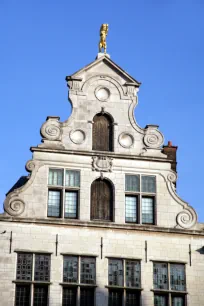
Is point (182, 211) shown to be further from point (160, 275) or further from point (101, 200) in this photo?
point (101, 200)

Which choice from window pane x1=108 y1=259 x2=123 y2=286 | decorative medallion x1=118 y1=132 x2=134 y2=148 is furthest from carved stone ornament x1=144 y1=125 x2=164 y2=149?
window pane x1=108 y1=259 x2=123 y2=286

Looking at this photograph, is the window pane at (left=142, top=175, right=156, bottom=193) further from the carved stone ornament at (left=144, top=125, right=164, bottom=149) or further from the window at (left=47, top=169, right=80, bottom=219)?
the window at (left=47, top=169, right=80, bottom=219)

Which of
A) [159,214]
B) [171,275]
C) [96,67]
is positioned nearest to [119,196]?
[159,214]

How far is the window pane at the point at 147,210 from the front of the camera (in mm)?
26516

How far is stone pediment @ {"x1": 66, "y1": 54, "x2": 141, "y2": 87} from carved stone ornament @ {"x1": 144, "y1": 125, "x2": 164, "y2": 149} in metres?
1.72

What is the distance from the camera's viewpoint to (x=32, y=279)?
24859mm

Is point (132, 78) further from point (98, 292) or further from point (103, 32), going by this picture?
point (98, 292)

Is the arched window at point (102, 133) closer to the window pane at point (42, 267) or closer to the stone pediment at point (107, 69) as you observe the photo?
the stone pediment at point (107, 69)

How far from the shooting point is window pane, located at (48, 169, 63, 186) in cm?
2636

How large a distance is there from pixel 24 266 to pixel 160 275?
173 inches

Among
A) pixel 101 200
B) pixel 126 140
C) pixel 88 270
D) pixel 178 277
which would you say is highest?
pixel 126 140

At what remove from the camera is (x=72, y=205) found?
2622 cm

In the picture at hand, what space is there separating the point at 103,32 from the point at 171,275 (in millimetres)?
9286

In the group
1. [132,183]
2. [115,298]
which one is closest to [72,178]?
[132,183]
